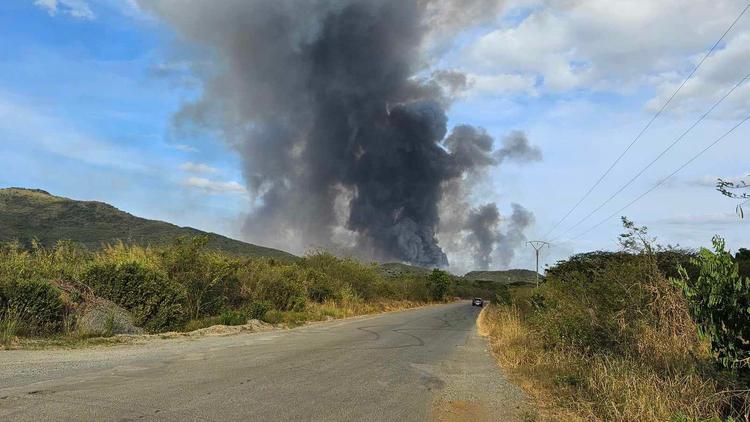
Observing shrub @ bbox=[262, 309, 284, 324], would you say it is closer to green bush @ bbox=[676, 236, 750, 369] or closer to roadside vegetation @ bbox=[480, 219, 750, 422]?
roadside vegetation @ bbox=[480, 219, 750, 422]

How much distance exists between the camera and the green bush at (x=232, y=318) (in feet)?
62.9

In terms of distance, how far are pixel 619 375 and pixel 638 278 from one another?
3121mm

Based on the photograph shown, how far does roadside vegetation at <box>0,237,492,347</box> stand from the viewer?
508 inches

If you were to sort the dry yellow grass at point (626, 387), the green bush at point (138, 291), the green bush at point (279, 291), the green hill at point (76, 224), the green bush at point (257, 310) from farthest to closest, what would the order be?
the green hill at point (76, 224)
the green bush at point (279, 291)
the green bush at point (257, 310)
the green bush at point (138, 291)
the dry yellow grass at point (626, 387)

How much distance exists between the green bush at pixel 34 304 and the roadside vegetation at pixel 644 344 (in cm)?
1136

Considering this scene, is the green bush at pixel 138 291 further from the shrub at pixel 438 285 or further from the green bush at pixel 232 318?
the shrub at pixel 438 285

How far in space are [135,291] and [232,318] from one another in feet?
13.8

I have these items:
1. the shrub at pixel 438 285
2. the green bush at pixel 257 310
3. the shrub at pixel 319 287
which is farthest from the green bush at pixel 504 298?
the shrub at pixel 438 285

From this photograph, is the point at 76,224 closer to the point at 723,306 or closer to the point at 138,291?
the point at 138,291

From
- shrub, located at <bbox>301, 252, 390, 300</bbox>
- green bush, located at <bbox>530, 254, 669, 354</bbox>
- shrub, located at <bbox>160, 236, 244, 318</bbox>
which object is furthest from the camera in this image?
shrub, located at <bbox>301, 252, 390, 300</bbox>

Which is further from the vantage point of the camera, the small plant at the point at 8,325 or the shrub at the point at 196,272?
the shrub at the point at 196,272

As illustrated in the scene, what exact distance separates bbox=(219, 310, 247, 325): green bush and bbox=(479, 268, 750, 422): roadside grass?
993 cm

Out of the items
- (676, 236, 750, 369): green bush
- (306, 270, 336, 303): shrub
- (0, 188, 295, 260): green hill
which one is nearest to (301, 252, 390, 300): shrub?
(306, 270, 336, 303): shrub

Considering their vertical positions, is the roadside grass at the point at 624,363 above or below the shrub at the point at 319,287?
below
